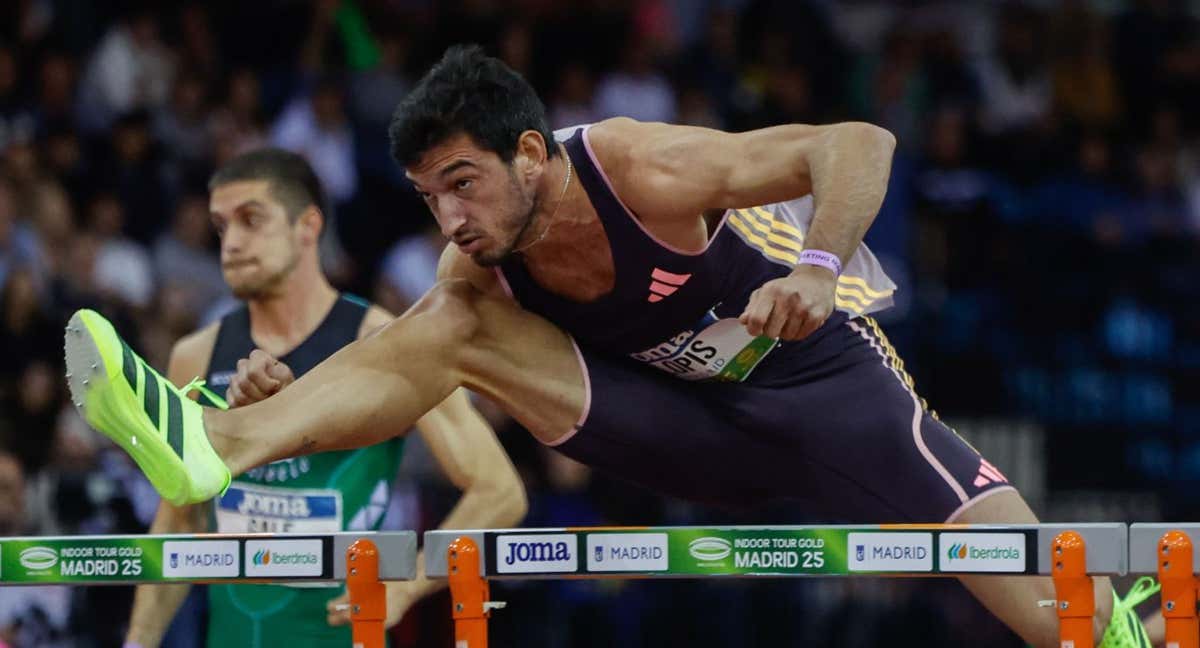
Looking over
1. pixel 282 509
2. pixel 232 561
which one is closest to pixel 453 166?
pixel 232 561

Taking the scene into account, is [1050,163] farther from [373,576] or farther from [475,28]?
[373,576]

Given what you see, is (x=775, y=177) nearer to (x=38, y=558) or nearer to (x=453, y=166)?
(x=453, y=166)

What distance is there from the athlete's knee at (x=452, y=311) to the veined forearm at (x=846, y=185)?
3.36ft

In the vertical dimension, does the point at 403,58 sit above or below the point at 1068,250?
above

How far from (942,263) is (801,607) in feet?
9.63

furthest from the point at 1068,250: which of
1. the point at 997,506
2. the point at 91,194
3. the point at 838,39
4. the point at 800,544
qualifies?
the point at 800,544

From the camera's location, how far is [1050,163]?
1185 cm

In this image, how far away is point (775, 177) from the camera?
455cm

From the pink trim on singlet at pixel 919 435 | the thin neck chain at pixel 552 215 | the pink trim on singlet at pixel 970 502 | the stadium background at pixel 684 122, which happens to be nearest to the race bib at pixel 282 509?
the thin neck chain at pixel 552 215

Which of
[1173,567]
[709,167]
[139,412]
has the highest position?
[709,167]

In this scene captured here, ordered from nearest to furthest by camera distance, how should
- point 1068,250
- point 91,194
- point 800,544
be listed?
1. point 800,544
2. point 91,194
3. point 1068,250

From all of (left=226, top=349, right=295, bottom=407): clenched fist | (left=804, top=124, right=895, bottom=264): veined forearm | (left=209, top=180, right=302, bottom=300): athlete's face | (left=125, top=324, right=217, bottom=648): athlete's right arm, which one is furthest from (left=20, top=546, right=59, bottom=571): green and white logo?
(left=804, top=124, right=895, bottom=264): veined forearm

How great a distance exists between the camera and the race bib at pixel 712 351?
500 cm

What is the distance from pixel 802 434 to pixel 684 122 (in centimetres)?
613
